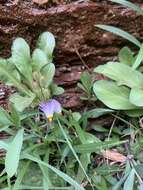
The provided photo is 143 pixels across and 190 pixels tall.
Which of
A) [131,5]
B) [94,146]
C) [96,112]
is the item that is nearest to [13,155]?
[94,146]

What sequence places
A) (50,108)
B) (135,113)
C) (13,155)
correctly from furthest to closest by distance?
(135,113) → (50,108) → (13,155)

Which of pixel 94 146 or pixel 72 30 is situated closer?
pixel 94 146

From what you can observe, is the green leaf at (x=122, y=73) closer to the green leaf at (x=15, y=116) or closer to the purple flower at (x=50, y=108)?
the purple flower at (x=50, y=108)

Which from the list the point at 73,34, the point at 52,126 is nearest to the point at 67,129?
the point at 52,126

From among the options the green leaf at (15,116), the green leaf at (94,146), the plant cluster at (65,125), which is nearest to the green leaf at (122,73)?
the plant cluster at (65,125)

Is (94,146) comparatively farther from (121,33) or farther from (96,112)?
(121,33)
